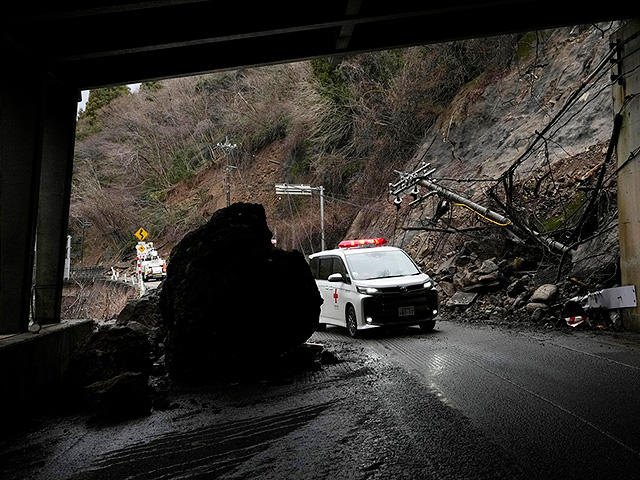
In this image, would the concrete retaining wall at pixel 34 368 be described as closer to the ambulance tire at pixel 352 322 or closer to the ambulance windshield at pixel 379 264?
the ambulance tire at pixel 352 322

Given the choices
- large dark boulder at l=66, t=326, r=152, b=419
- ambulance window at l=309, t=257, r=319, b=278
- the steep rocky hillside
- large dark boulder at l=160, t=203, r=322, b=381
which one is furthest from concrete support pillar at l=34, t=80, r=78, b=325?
the steep rocky hillside

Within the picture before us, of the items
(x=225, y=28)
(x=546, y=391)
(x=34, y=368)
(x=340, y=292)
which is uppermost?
(x=225, y=28)

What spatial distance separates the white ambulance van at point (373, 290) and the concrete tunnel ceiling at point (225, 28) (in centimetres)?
486

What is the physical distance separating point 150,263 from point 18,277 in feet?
134

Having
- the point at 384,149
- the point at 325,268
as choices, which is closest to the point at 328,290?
the point at 325,268

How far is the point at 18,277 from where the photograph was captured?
7891mm

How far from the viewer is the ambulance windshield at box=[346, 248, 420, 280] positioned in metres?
13.2

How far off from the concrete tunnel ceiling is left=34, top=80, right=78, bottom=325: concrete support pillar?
89 centimetres

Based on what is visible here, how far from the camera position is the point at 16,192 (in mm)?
7918

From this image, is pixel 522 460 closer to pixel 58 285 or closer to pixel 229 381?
pixel 229 381

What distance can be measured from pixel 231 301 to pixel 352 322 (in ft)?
16.2

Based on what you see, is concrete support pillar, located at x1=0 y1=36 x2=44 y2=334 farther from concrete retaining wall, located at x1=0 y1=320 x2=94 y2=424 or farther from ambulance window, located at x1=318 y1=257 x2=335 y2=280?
ambulance window, located at x1=318 y1=257 x2=335 y2=280

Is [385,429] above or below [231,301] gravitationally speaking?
below

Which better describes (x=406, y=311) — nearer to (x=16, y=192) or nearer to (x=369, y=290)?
(x=369, y=290)
